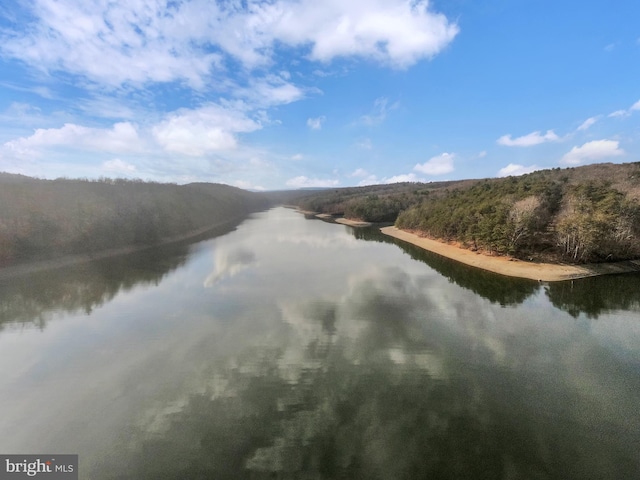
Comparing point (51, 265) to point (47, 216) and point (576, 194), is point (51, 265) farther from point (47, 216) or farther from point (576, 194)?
point (576, 194)

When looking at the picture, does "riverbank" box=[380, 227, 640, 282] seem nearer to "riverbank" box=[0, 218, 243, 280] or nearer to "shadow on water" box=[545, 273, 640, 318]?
"shadow on water" box=[545, 273, 640, 318]

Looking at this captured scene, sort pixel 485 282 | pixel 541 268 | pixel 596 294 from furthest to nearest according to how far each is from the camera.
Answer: pixel 541 268
pixel 485 282
pixel 596 294

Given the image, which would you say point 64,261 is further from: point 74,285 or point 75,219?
point 74,285

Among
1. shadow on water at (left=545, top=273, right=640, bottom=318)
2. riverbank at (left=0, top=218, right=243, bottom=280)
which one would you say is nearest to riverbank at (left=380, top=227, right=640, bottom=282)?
shadow on water at (left=545, top=273, right=640, bottom=318)

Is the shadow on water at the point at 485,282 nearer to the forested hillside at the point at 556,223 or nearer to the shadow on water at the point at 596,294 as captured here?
the shadow on water at the point at 596,294

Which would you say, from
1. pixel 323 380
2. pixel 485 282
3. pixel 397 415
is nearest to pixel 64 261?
pixel 323 380

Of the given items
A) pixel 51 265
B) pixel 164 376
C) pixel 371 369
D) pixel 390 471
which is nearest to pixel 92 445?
pixel 164 376
